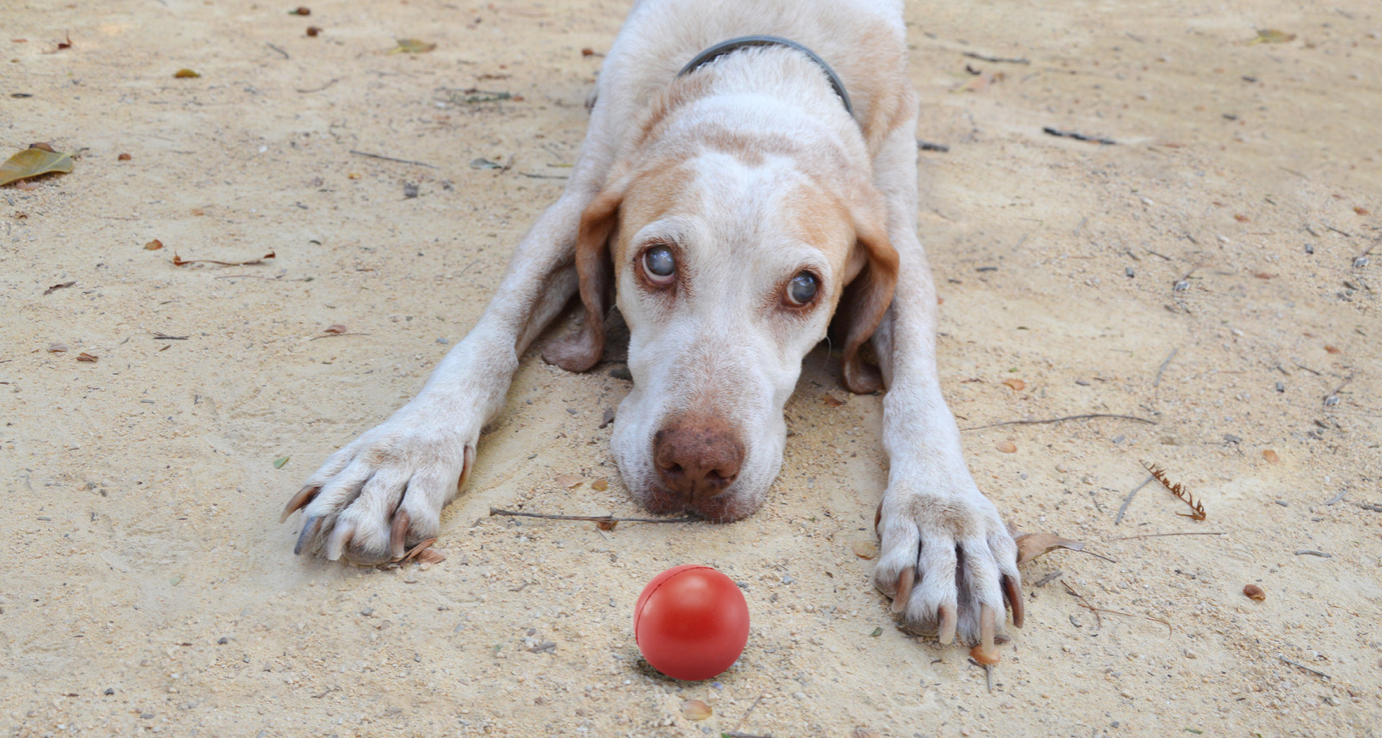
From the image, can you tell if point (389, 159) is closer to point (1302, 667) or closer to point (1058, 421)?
point (1058, 421)

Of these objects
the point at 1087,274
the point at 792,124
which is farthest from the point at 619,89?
the point at 1087,274

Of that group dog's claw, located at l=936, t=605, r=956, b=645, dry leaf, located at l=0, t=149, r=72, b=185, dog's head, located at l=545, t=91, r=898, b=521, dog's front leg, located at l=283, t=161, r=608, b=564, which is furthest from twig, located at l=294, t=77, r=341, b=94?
dog's claw, located at l=936, t=605, r=956, b=645

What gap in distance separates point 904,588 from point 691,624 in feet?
2.10

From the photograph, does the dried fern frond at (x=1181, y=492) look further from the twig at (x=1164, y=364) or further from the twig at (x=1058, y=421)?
the twig at (x=1164, y=364)

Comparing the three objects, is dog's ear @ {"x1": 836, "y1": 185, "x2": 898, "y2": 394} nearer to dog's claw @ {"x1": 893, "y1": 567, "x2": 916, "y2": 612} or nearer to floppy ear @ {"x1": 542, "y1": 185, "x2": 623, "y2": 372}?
floppy ear @ {"x1": 542, "y1": 185, "x2": 623, "y2": 372}

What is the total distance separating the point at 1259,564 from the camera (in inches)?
98.8

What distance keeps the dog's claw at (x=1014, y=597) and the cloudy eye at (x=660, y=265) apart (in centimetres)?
123

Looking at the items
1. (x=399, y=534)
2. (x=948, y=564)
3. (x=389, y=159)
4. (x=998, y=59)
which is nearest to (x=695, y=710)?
(x=948, y=564)

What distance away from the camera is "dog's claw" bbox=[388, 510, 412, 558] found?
7.34 ft

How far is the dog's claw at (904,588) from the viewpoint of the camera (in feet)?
7.23

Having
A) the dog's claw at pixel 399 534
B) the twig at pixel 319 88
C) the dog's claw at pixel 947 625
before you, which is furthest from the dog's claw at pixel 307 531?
the twig at pixel 319 88

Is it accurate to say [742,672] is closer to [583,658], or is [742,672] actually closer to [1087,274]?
[583,658]

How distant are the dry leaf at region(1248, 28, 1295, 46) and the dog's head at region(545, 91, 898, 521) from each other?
700 centimetres

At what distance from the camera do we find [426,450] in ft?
8.06
